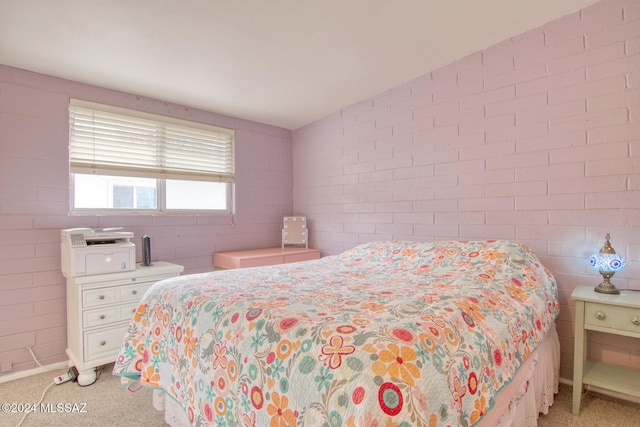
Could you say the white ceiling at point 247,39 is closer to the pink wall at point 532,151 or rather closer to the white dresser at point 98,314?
the pink wall at point 532,151

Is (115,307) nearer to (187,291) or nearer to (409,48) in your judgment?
(187,291)

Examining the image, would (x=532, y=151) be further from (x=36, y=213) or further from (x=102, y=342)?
(x=36, y=213)

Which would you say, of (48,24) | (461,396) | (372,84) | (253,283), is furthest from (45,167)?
(461,396)

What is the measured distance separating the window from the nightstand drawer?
3162mm

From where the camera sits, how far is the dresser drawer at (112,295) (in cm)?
230

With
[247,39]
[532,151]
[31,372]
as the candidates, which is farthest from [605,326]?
[31,372]

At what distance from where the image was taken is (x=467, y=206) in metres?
2.66

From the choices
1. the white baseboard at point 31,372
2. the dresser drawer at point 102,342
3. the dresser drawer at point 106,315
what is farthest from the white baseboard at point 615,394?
the white baseboard at point 31,372

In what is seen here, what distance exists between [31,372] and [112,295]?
32.8 inches

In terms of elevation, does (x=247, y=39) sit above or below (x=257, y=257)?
above

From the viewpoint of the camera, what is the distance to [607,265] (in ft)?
6.24

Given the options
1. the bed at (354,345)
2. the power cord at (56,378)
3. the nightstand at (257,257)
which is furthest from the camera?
the nightstand at (257,257)

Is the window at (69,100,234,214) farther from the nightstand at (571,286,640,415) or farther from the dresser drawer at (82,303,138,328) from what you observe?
the nightstand at (571,286,640,415)

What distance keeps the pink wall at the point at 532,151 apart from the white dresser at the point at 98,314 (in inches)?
84.6
